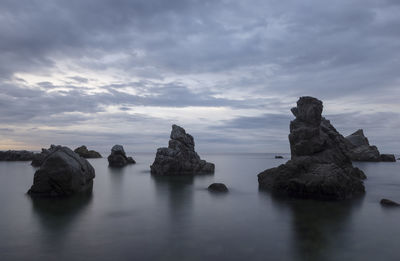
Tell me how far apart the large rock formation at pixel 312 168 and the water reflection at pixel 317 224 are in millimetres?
1451

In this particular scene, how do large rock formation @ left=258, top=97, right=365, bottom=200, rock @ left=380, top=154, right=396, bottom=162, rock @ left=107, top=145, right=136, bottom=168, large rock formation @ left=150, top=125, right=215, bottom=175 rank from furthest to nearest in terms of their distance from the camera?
rock @ left=380, top=154, right=396, bottom=162
rock @ left=107, top=145, right=136, bottom=168
large rock formation @ left=150, top=125, right=215, bottom=175
large rock formation @ left=258, top=97, right=365, bottom=200

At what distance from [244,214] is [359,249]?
9.49m

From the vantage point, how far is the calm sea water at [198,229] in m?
13.8

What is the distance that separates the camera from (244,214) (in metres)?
23.0

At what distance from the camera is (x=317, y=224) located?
62.5ft

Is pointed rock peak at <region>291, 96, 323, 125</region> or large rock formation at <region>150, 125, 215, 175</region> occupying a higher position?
pointed rock peak at <region>291, 96, 323, 125</region>

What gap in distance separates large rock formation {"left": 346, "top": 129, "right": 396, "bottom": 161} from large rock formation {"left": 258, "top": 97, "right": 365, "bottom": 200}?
80.9 meters

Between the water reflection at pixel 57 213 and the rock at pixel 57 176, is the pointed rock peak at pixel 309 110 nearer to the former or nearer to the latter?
the water reflection at pixel 57 213

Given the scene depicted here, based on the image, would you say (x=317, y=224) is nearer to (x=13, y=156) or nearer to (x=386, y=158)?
(x=13, y=156)

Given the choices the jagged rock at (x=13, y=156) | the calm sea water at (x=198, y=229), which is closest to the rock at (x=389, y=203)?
the calm sea water at (x=198, y=229)

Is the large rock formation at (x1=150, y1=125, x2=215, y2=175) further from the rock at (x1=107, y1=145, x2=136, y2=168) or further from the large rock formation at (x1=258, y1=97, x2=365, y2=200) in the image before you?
the rock at (x1=107, y1=145, x2=136, y2=168)

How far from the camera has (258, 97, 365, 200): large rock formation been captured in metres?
27.7

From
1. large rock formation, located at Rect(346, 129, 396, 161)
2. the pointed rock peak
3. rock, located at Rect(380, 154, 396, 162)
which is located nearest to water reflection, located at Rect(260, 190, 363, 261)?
the pointed rock peak

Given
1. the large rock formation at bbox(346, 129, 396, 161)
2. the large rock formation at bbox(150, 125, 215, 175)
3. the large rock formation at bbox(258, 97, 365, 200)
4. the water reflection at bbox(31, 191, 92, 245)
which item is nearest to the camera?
the water reflection at bbox(31, 191, 92, 245)
